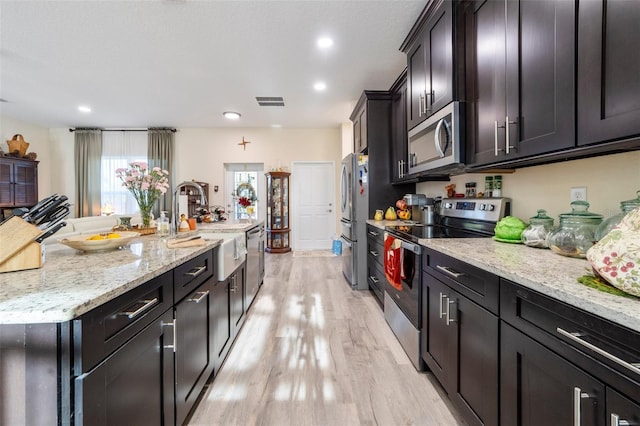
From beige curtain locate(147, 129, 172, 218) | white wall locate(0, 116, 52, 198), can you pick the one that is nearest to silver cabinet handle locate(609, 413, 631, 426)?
beige curtain locate(147, 129, 172, 218)

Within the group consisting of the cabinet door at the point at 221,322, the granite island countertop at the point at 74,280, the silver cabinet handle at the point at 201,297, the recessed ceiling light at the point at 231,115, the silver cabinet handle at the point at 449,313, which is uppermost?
the recessed ceiling light at the point at 231,115

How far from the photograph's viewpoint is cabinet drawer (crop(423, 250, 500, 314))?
43.4 inches

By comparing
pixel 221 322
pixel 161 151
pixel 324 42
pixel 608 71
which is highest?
pixel 324 42

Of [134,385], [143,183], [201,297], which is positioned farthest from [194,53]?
[134,385]

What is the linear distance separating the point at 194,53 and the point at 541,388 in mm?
3713

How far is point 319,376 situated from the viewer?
181cm

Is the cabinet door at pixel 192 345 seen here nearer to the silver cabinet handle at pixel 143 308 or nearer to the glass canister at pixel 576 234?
the silver cabinet handle at pixel 143 308

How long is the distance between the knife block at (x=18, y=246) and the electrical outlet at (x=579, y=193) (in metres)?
2.39

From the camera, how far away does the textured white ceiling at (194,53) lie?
235 cm

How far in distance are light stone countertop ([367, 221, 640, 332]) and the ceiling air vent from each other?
12.0 ft

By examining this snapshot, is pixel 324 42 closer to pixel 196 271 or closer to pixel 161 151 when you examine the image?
pixel 196 271

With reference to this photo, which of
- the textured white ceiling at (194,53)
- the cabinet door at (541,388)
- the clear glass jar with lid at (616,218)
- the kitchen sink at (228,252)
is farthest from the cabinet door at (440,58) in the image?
the kitchen sink at (228,252)

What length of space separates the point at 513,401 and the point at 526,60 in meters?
1.43

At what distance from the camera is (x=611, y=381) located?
25.7 inches
